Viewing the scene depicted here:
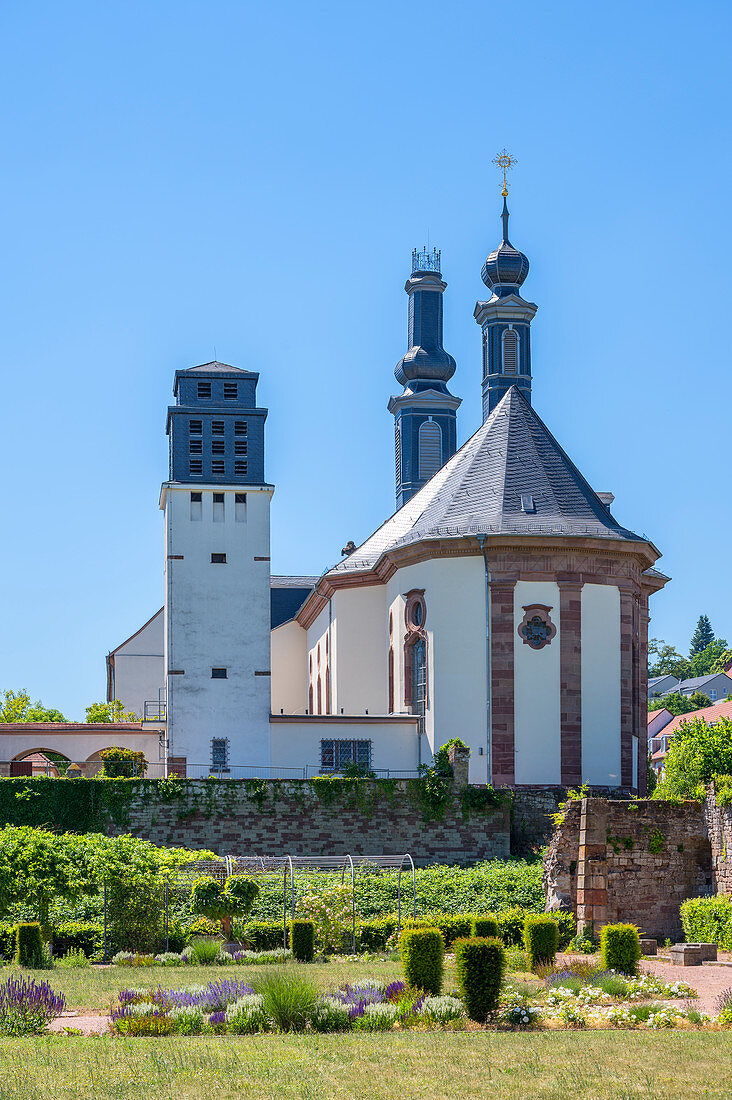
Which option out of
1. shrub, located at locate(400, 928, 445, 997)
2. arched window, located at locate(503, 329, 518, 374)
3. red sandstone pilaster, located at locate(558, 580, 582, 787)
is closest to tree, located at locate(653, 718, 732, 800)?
red sandstone pilaster, located at locate(558, 580, 582, 787)

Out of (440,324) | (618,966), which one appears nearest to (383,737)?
(618,966)

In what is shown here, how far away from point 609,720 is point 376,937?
1573 cm

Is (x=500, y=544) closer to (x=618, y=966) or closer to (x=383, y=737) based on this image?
(x=383, y=737)

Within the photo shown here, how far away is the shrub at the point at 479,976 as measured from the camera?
18.3 m

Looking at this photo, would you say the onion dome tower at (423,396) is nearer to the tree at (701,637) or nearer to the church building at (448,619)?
the church building at (448,619)

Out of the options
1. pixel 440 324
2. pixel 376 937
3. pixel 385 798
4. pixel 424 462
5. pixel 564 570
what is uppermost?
pixel 440 324

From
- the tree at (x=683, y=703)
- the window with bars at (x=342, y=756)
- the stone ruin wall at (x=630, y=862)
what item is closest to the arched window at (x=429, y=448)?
the window with bars at (x=342, y=756)

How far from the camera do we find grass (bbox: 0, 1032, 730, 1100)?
1366 cm

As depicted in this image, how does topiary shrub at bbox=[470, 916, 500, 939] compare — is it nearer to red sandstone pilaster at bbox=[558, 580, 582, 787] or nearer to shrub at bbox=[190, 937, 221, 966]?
shrub at bbox=[190, 937, 221, 966]

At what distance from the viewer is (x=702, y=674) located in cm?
15488

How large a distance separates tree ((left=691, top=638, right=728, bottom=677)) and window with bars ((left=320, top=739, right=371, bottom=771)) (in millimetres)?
114100

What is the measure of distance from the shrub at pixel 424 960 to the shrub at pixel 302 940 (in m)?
7.04

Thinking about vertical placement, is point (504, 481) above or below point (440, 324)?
below

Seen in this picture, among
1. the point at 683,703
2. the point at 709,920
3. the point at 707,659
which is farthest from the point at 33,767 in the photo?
the point at 707,659
